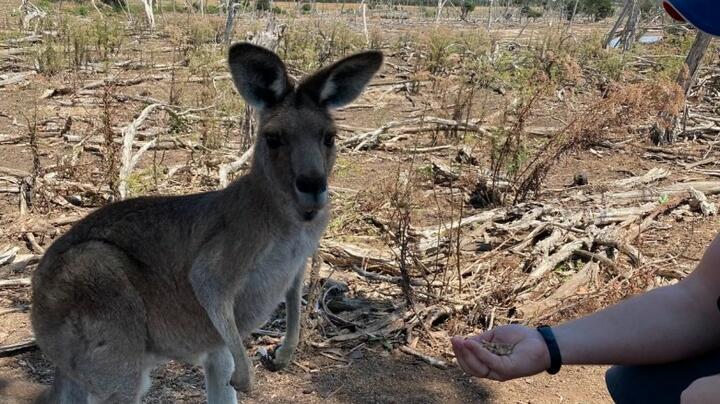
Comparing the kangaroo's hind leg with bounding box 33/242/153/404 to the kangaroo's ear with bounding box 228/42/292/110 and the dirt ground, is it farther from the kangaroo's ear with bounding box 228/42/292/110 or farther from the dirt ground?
the kangaroo's ear with bounding box 228/42/292/110

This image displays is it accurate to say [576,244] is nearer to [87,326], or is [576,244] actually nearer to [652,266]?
[652,266]

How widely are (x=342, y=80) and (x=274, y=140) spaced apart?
1.11 ft

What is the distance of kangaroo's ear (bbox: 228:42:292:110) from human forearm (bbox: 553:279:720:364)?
4.09 ft

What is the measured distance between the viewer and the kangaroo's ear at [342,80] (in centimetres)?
247

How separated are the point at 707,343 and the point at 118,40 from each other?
11313mm

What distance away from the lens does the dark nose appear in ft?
7.40

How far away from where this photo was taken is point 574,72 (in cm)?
655

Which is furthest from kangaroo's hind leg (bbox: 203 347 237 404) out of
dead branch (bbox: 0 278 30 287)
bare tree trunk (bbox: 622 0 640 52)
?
bare tree trunk (bbox: 622 0 640 52)

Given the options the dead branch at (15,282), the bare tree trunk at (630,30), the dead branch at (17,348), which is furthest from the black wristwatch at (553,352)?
the bare tree trunk at (630,30)

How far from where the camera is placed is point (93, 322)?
241cm

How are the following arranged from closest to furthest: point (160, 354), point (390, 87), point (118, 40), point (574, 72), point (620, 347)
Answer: point (620, 347) < point (160, 354) < point (574, 72) < point (390, 87) < point (118, 40)

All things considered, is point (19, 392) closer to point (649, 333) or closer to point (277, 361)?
point (277, 361)

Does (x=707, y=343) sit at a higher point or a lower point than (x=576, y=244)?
higher

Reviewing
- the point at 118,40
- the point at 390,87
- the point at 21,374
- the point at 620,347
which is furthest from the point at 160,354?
the point at 118,40
